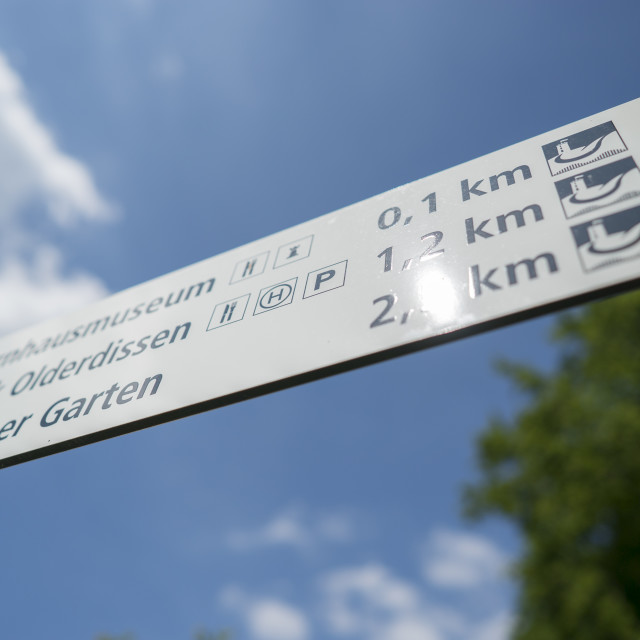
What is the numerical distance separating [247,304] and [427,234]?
78 cm

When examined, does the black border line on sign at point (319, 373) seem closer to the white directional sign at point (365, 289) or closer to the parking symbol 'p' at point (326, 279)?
the white directional sign at point (365, 289)

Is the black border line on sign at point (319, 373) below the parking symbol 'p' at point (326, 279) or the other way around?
below

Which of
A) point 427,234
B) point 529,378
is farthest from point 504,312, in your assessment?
point 529,378

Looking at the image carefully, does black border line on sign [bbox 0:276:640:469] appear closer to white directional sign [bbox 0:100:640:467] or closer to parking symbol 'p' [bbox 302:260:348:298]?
white directional sign [bbox 0:100:640:467]

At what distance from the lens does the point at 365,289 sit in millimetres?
1873

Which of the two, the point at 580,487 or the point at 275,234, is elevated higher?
the point at 580,487

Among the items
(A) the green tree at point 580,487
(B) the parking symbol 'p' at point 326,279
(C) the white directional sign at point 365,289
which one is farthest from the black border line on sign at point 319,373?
(A) the green tree at point 580,487

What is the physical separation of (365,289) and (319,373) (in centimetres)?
38

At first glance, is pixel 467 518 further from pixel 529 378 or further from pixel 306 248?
pixel 306 248

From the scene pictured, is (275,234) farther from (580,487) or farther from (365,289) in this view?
(580,487)

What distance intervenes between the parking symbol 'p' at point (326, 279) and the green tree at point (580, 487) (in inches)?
424

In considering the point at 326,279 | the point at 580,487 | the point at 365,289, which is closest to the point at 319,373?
the point at 365,289

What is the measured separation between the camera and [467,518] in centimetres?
1509

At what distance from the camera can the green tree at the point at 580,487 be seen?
1078 cm
